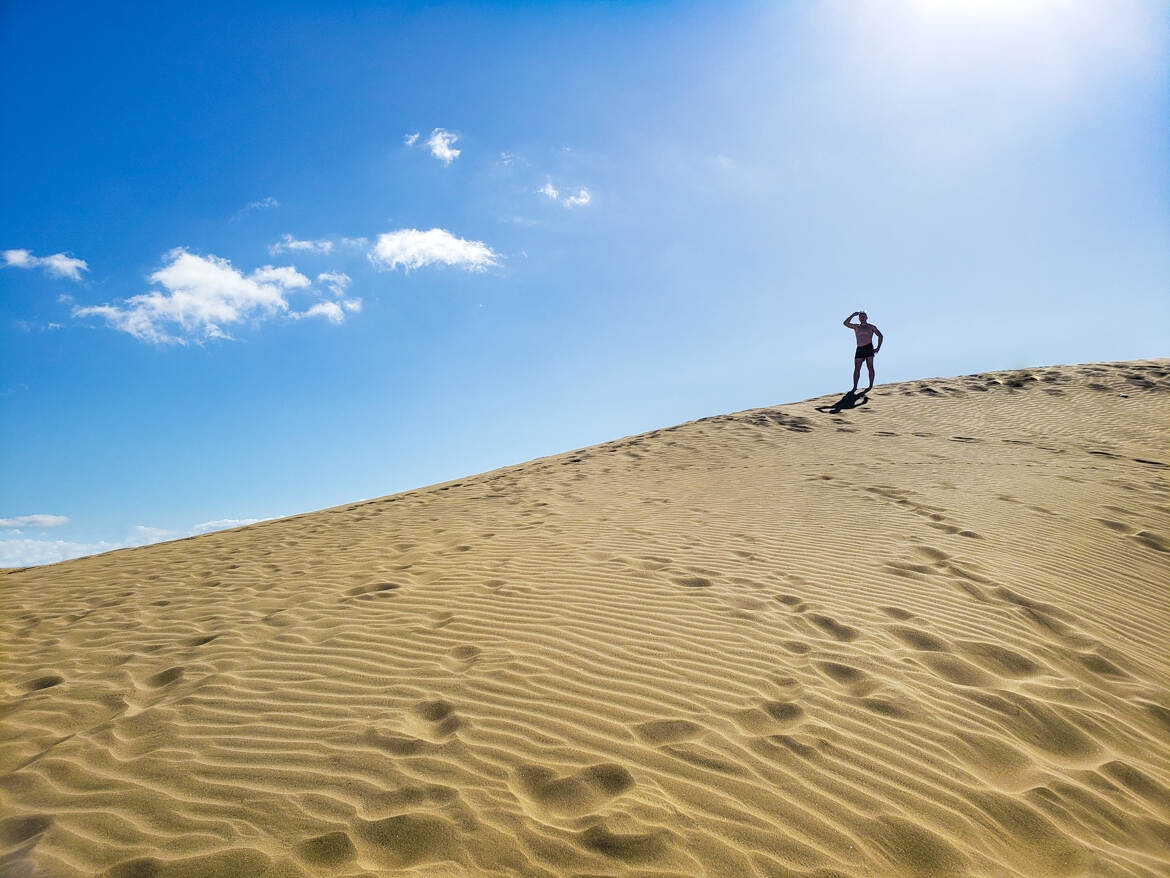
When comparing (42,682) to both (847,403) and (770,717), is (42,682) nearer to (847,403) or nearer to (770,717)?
(770,717)

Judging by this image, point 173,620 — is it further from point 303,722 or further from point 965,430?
point 965,430

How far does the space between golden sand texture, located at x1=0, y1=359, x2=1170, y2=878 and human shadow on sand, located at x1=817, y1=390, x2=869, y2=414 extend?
7055mm

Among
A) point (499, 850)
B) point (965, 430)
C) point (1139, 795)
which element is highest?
point (965, 430)

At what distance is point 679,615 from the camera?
14.1ft

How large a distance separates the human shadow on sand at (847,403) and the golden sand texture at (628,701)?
706 cm

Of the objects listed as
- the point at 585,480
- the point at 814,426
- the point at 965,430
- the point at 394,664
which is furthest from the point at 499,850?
the point at 965,430

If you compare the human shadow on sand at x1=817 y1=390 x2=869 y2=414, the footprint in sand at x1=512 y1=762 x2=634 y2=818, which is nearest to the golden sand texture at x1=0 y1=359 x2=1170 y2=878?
the footprint in sand at x1=512 y1=762 x2=634 y2=818

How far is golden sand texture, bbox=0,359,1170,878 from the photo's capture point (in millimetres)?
2240

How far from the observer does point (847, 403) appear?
14883 millimetres

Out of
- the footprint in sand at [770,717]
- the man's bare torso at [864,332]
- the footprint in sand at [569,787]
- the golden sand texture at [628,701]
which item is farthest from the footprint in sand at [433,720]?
the man's bare torso at [864,332]

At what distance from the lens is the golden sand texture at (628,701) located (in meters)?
2.24

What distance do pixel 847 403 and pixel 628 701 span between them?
1381 cm

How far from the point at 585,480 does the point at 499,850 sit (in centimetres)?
836

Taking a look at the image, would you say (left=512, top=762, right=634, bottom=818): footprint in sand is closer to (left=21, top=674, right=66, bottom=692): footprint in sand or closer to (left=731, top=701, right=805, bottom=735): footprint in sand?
(left=731, top=701, right=805, bottom=735): footprint in sand
